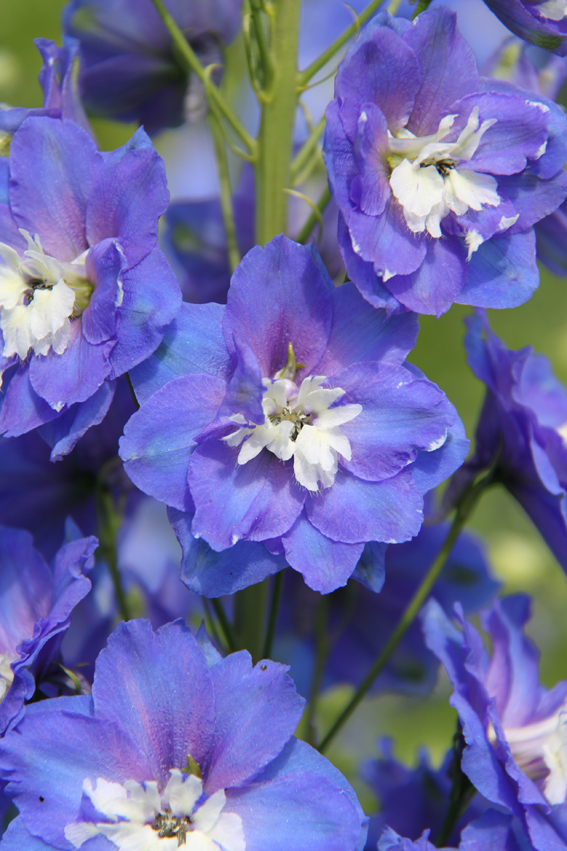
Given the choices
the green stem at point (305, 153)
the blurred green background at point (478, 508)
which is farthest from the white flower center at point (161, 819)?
the blurred green background at point (478, 508)

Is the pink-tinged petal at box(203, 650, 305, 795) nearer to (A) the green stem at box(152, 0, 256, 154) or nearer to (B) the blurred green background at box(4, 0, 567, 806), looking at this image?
(A) the green stem at box(152, 0, 256, 154)

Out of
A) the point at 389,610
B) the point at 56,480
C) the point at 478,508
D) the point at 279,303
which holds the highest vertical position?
the point at 279,303

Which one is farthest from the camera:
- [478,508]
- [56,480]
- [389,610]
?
[478,508]

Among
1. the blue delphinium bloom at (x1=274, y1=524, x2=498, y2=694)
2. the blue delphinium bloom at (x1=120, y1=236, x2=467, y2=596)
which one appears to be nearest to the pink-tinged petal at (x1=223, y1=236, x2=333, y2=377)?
the blue delphinium bloom at (x1=120, y1=236, x2=467, y2=596)

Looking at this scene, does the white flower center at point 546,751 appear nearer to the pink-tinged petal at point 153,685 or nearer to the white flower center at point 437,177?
the pink-tinged petal at point 153,685

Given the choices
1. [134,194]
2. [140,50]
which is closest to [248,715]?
[134,194]

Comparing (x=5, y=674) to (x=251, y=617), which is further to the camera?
(x=251, y=617)

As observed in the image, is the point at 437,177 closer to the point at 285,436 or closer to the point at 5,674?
the point at 285,436
